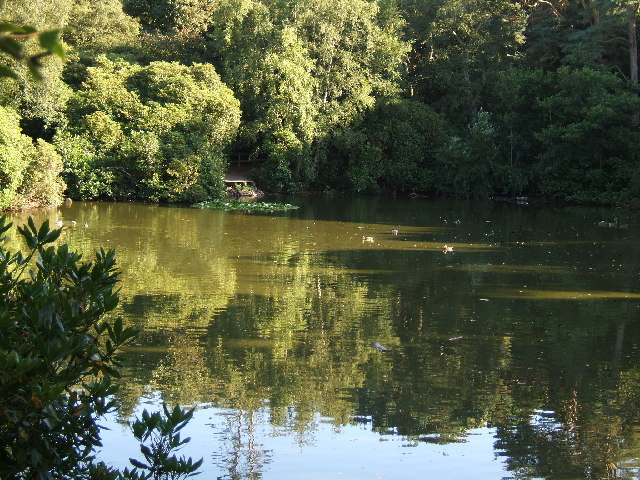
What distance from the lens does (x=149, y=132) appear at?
2658 centimetres

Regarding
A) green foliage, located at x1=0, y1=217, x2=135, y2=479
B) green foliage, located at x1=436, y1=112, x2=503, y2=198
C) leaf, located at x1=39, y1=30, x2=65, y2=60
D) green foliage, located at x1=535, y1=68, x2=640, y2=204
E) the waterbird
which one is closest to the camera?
leaf, located at x1=39, y1=30, x2=65, y2=60

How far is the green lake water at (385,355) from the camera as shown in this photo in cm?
565

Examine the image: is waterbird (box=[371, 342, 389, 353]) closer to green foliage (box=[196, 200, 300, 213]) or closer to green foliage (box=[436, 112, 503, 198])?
green foliage (box=[196, 200, 300, 213])

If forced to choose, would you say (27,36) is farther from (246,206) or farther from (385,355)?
(246,206)

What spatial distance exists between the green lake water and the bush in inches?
72.9

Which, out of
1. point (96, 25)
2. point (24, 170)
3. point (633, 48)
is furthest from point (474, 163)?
point (24, 170)

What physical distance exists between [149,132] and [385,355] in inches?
791

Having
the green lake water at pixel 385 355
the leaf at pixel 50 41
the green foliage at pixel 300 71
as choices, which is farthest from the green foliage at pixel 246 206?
the leaf at pixel 50 41

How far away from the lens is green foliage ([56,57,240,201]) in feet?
85.0

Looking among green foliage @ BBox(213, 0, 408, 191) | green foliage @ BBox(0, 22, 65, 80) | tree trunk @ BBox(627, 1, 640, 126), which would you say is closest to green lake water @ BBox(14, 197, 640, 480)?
green foliage @ BBox(0, 22, 65, 80)

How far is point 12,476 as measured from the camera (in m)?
3.44

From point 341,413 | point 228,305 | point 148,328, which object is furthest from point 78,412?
point 228,305

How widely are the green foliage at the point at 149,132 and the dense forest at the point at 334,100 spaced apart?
0.05 metres

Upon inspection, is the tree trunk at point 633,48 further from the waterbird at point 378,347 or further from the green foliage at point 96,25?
the waterbird at point 378,347
